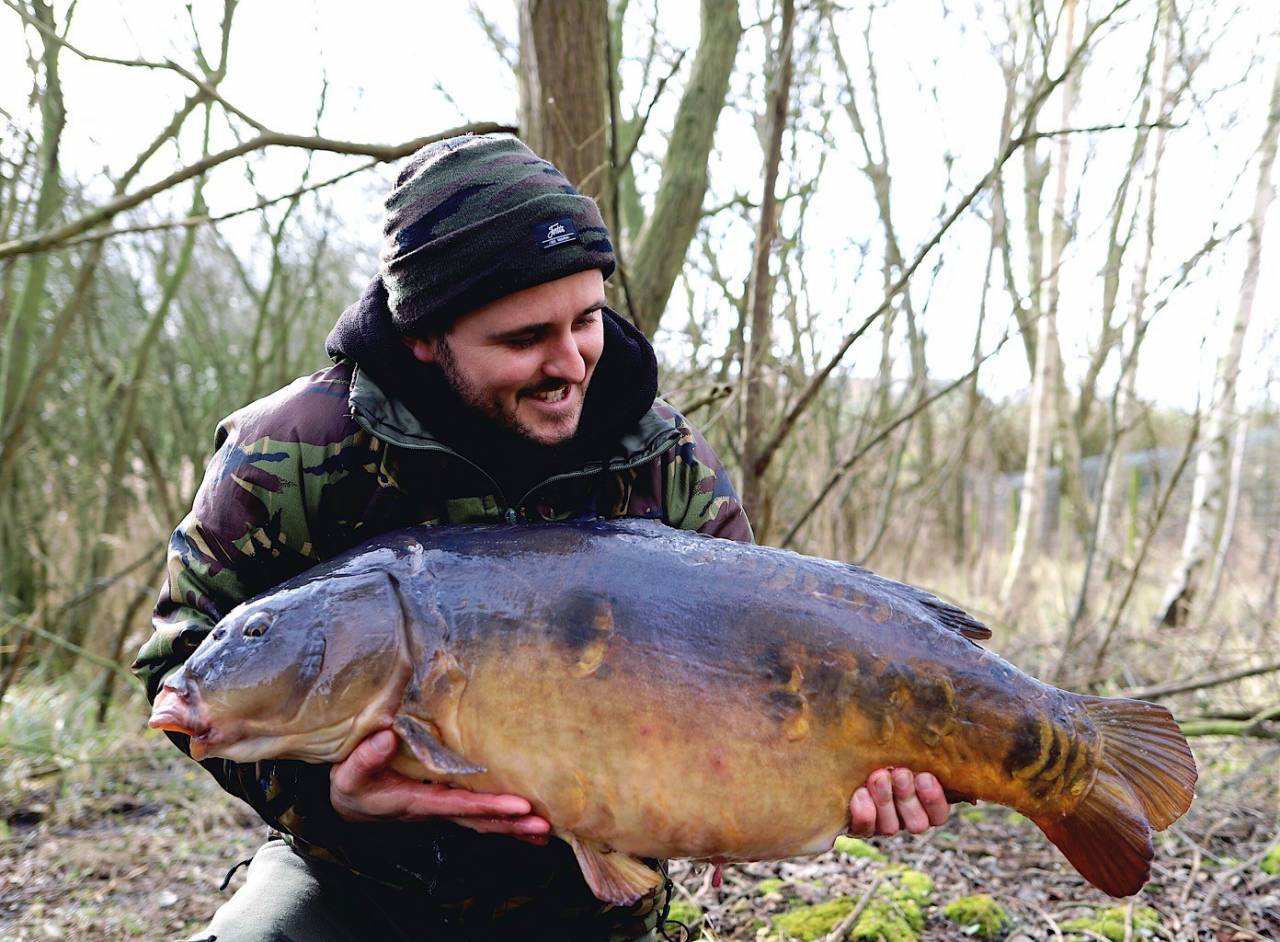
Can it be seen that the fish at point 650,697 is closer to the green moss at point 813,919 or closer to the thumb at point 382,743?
the thumb at point 382,743

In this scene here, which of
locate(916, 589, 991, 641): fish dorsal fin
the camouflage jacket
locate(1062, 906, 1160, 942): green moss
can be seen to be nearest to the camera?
locate(916, 589, 991, 641): fish dorsal fin

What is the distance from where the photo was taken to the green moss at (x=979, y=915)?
11.1 feet

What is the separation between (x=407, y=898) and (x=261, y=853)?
43 centimetres

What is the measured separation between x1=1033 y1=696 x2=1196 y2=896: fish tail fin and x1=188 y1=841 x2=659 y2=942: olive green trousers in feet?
3.33

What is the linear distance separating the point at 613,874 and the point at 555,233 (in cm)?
125

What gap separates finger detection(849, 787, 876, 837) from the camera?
76.8 inches

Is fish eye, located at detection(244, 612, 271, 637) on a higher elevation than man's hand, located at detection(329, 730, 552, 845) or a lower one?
higher

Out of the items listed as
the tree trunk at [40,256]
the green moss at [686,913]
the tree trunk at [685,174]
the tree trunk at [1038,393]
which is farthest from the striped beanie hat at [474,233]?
the tree trunk at [1038,393]

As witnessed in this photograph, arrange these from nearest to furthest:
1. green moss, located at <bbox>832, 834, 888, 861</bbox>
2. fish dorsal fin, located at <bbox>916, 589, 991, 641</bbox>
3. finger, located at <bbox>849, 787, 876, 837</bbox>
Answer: finger, located at <bbox>849, 787, 876, 837</bbox>
fish dorsal fin, located at <bbox>916, 589, 991, 641</bbox>
green moss, located at <bbox>832, 834, 888, 861</bbox>

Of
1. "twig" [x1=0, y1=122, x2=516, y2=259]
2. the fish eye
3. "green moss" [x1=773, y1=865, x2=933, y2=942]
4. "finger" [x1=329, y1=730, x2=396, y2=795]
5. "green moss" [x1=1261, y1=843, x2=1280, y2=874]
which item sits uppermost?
"twig" [x1=0, y1=122, x2=516, y2=259]

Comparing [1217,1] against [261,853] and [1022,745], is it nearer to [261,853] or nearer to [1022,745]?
[1022,745]

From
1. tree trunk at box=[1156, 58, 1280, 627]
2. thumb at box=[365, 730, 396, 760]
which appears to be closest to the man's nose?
thumb at box=[365, 730, 396, 760]

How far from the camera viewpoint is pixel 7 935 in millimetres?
3457

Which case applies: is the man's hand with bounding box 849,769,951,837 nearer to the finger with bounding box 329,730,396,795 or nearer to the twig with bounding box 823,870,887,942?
the finger with bounding box 329,730,396,795
